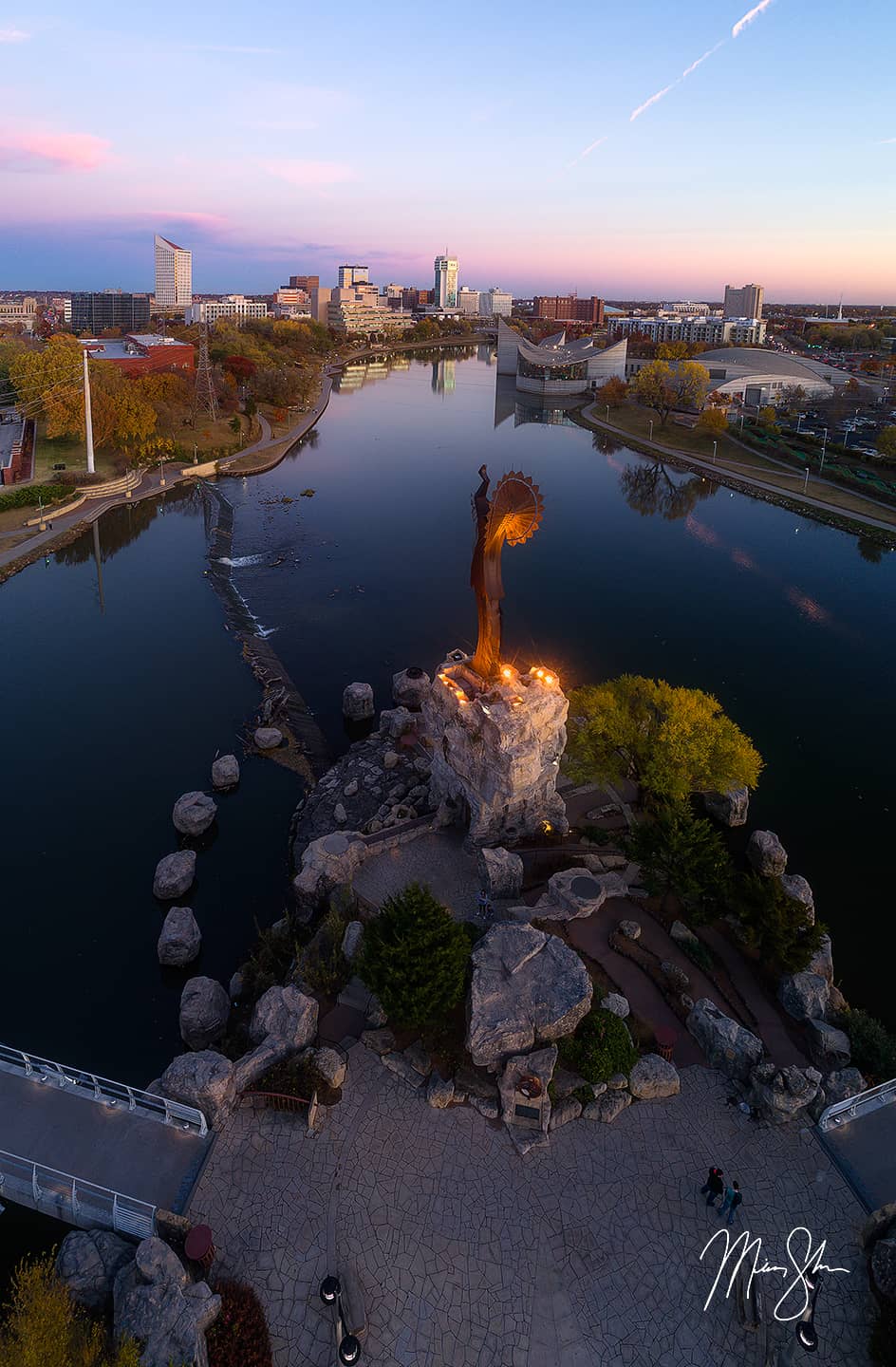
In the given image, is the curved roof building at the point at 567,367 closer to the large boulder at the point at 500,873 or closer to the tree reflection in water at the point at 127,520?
the tree reflection in water at the point at 127,520

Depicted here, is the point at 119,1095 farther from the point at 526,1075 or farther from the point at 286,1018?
the point at 526,1075

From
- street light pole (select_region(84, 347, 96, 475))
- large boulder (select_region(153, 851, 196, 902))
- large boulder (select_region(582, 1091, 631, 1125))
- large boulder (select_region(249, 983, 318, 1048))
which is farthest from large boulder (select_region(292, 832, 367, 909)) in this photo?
street light pole (select_region(84, 347, 96, 475))

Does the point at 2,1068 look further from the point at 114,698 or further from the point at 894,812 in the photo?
the point at 894,812

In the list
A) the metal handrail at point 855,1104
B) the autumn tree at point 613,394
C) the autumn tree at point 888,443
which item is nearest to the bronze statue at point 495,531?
the metal handrail at point 855,1104

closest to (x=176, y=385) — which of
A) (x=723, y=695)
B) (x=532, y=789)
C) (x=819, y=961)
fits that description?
(x=723, y=695)

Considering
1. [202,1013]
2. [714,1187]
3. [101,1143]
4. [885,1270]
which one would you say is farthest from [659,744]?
[101,1143]

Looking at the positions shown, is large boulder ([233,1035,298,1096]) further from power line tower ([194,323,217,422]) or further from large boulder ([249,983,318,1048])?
power line tower ([194,323,217,422])
